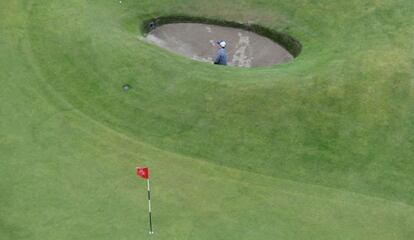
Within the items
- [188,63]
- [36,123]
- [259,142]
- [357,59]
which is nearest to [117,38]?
[188,63]

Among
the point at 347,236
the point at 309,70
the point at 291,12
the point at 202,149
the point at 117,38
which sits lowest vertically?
the point at 347,236

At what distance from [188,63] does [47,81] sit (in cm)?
495

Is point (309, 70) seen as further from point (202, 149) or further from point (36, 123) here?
point (36, 123)

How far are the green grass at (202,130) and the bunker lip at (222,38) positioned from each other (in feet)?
1.44

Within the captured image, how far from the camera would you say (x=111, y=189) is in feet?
57.5

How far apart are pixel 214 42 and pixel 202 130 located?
544 centimetres

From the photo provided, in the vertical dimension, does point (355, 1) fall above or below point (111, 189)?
above

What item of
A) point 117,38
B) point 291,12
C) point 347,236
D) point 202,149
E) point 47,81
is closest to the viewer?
point 347,236

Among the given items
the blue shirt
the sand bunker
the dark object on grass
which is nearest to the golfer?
the blue shirt

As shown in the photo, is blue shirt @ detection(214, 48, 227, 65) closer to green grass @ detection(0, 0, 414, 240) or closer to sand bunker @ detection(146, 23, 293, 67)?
green grass @ detection(0, 0, 414, 240)

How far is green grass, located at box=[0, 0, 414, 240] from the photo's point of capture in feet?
55.4

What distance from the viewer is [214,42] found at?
78.2 feet

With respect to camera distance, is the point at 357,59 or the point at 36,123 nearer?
the point at 36,123

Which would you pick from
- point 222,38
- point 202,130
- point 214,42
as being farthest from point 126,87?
point 222,38
